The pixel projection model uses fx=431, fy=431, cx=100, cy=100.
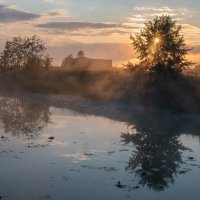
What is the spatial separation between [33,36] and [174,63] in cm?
4689

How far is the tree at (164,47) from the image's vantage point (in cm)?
5278

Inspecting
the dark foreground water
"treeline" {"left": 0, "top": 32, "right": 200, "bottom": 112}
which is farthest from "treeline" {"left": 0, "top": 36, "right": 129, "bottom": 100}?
the dark foreground water

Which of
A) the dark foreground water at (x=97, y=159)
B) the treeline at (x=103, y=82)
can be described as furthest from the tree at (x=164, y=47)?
the dark foreground water at (x=97, y=159)

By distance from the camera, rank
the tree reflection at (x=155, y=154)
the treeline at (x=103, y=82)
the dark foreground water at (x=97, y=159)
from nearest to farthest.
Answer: the dark foreground water at (x=97, y=159) → the tree reflection at (x=155, y=154) → the treeline at (x=103, y=82)

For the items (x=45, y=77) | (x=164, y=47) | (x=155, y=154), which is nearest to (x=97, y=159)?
(x=155, y=154)

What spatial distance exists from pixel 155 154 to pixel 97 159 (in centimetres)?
379

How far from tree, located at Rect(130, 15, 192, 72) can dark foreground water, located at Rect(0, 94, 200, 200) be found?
625 inches

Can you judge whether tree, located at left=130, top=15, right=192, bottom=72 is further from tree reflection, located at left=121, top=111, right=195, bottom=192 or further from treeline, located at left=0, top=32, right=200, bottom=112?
tree reflection, located at left=121, top=111, right=195, bottom=192

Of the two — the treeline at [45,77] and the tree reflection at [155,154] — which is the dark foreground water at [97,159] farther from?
the treeline at [45,77]

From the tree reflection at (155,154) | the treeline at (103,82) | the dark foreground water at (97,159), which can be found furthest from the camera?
the treeline at (103,82)

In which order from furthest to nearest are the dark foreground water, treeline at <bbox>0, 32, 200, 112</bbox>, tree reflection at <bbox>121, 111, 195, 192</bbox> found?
treeline at <bbox>0, 32, 200, 112</bbox> < tree reflection at <bbox>121, 111, 195, 192</bbox> < the dark foreground water

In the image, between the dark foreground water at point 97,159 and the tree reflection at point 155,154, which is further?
the tree reflection at point 155,154

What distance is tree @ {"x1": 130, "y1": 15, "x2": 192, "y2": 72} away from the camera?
2078 inches

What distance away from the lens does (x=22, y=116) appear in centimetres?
3794
